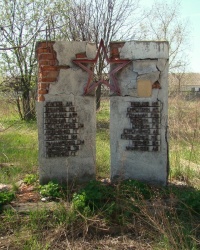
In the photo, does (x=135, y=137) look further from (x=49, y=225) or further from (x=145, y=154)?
(x=49, y=225)

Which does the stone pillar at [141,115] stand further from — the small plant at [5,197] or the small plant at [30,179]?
the small plant at [5,197]

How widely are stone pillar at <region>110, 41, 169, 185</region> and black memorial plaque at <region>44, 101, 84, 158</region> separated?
0.59 meters

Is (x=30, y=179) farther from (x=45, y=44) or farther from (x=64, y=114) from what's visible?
(x=45, y=44)

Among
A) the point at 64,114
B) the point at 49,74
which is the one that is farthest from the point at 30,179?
the point at 49,74

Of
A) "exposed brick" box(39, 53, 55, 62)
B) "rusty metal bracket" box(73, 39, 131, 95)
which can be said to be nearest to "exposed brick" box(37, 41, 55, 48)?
"exposed brick" box(39, 53, 55, 62)

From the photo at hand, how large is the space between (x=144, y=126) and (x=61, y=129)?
1269 millimetres

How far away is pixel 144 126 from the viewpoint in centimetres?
489

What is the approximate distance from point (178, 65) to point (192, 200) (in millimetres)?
19991

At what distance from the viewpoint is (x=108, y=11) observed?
15133 millimetres

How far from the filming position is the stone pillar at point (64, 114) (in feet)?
16.3

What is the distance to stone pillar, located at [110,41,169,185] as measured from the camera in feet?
15.8

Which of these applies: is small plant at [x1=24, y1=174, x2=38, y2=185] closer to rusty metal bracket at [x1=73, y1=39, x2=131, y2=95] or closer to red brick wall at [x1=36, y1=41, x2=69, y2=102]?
red brick wall at [x1=36, y1=41, x2=69, y2=102]

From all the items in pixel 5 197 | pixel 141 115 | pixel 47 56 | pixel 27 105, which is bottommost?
pixel 5 197

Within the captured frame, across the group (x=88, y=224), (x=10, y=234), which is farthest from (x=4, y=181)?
(x=88, y=224)
